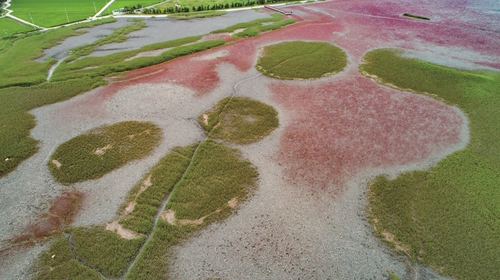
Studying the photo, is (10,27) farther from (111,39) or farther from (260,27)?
(260,27)

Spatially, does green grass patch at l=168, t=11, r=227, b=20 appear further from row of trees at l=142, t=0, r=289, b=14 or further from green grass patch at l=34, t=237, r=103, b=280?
green grass patch at l=34, t=237, r=103, b=280

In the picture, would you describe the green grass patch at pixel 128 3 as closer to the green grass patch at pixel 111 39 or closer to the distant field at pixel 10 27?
the green grass patch at pixel 111 39

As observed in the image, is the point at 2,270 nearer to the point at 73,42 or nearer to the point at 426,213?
the point at 426,213

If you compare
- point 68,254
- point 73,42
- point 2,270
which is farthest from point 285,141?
point 73,42

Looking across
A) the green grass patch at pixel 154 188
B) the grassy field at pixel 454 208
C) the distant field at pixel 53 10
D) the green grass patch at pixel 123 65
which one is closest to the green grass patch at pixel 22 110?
the green grass patch at pixel 123 65

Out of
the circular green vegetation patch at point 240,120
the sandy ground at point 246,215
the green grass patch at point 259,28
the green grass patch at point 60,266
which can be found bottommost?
the green grass patch at point 60,266

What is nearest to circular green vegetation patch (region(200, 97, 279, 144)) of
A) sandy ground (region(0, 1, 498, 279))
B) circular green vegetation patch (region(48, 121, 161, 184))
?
sandy ground (region(0, 1, 498, 279))

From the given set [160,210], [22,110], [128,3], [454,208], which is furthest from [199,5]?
[454,208]
